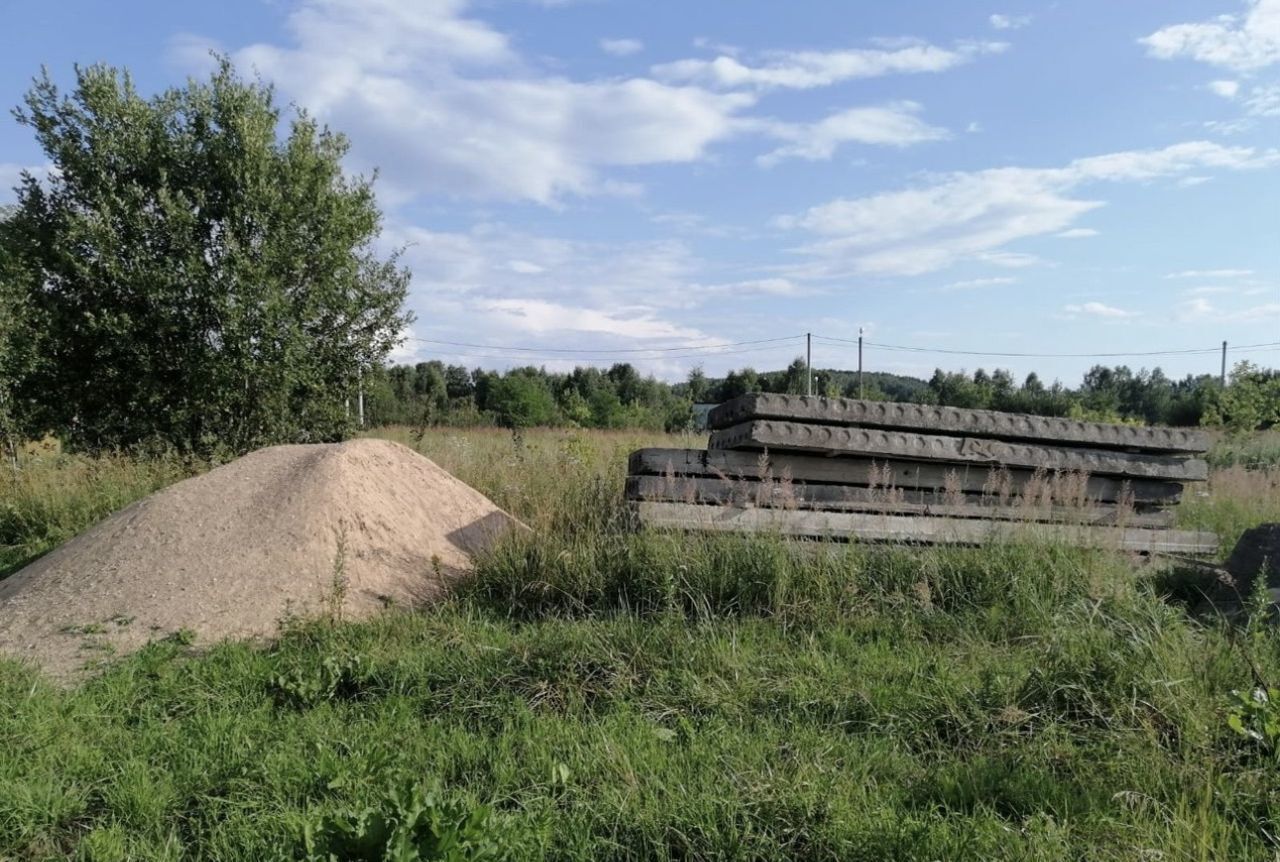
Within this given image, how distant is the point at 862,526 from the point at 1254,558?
2668 millimetres

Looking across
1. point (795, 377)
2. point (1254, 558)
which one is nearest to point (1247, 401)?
point (1254, 558)

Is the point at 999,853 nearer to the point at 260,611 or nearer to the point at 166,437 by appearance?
the point at 260,611

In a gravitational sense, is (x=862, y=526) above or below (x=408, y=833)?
above

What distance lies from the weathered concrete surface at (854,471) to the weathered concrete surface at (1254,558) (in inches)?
34.7

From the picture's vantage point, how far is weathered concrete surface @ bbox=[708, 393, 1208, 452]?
243 inches

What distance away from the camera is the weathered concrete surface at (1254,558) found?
5.26 metres

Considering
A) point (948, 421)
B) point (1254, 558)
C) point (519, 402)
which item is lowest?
point (1254, 558)

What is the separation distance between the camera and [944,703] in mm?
3520

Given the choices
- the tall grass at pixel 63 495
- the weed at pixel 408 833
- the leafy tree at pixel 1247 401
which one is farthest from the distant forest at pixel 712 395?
the weed at pixel 408 833

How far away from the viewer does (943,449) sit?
21.5ft

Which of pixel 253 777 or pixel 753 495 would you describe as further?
pixel 753 495

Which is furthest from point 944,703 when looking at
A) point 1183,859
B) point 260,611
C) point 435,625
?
point 260,611

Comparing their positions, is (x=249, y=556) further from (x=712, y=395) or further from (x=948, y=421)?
(x=712, y=395)

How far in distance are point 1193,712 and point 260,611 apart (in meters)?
5.10
